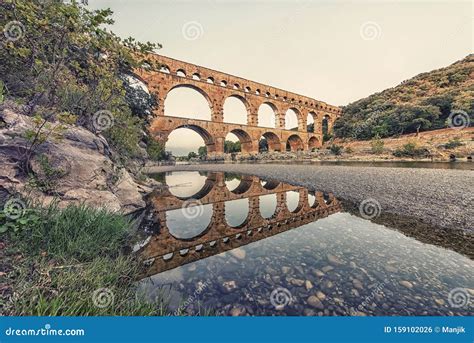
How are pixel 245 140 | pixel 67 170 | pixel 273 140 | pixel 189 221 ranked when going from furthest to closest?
pixel 273 140, pixel 245 140, pixel 189 221, pixel 67 170

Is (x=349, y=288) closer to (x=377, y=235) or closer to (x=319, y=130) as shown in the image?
(x=377, y=235)

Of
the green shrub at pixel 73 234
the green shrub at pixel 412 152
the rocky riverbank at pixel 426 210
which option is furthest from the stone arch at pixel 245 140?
the green shrub at pixel 73 234

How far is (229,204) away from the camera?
525cm

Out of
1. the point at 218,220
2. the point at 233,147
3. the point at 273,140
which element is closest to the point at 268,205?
the point at 218,220

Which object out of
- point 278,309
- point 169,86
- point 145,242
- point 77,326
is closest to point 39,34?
point 145,242

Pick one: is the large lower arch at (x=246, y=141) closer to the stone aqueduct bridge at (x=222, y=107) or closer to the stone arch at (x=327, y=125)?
the stone aqueduct bridge at (x=222, y=107)

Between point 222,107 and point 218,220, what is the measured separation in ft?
94.9

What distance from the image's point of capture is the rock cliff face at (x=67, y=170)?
286cm

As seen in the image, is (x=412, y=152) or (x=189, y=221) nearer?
(x=189, y=221)

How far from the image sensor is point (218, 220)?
4.00m

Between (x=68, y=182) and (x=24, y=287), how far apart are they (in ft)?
9.04

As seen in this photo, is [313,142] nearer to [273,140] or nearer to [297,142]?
[297,142]

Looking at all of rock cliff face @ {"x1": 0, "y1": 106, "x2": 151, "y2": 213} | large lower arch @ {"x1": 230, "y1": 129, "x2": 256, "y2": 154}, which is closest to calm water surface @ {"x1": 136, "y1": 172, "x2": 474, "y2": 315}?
rock cliff face @ {"x1": 0, "y1": 106, "x2": 151, "y2": 213}

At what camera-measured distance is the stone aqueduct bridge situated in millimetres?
24750
